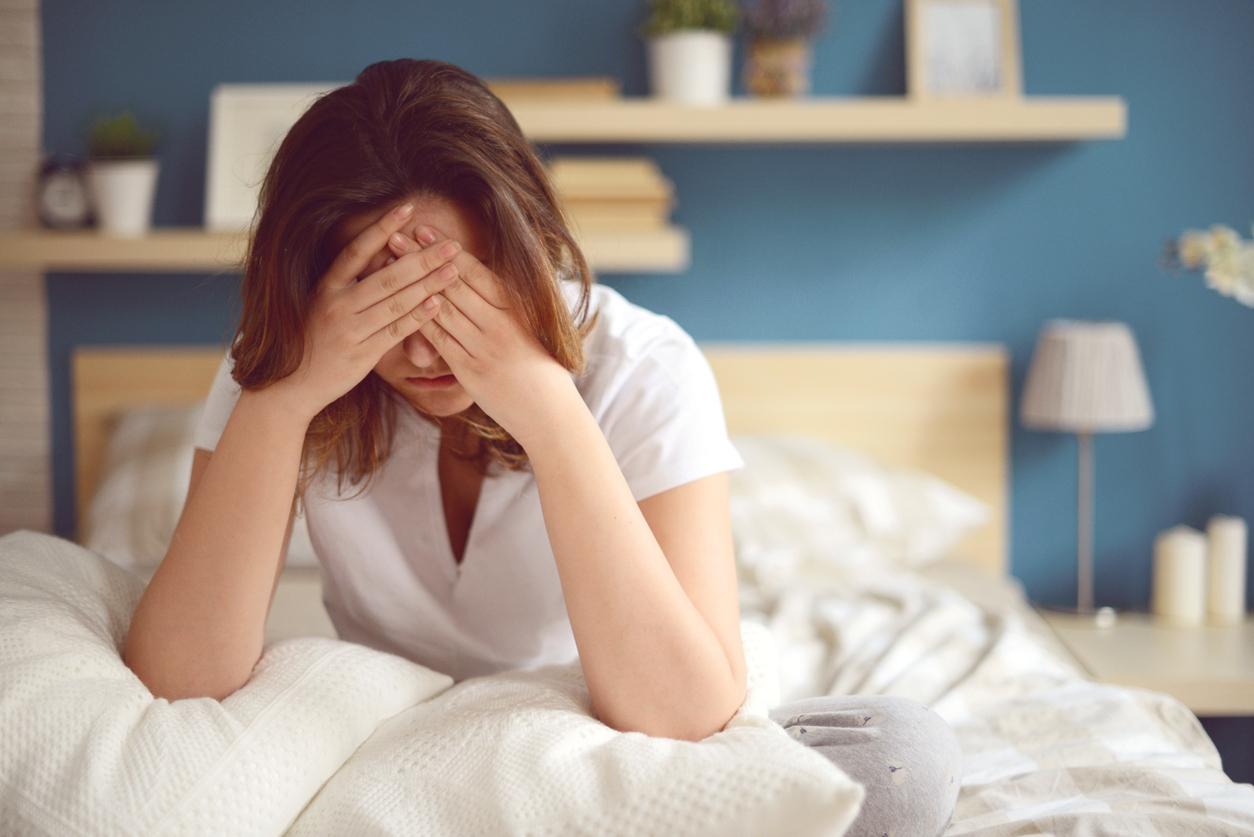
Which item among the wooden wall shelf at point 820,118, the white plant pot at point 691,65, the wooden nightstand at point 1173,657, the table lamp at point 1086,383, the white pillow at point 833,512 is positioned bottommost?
the wooden nightstand at point 1173,657

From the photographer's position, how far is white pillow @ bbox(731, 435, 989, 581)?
1.99 meters

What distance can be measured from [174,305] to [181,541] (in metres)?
1.80

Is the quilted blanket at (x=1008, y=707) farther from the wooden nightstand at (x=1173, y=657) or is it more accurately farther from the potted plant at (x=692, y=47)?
the potted plant at (x=692, y=47)

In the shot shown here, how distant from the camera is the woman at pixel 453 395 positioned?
83 cm

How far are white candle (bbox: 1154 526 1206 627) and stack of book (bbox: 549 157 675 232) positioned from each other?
132 centimetres

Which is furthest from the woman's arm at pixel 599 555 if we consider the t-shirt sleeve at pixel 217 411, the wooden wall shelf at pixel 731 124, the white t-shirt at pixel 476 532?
the wooden wall shelf at pixel 731 124

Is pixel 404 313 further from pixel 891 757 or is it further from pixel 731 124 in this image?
pixel 731 124

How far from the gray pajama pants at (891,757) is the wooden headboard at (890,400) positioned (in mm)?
1575

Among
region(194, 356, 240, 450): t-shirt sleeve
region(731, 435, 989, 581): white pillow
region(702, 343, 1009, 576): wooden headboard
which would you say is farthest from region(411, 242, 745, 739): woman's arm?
region(702, 343, 1009, 576): wooden headboard

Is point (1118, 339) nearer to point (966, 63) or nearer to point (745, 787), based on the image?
point (966, 63)

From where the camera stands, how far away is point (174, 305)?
2.51 m

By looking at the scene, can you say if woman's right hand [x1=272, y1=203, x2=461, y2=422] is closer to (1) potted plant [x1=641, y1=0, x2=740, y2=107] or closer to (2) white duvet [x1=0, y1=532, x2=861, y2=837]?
(2) white duvet [x1=0, y1=532, x2=861, y2=837]

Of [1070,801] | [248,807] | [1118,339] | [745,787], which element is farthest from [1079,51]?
[248,807]

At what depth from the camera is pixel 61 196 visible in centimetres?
236
